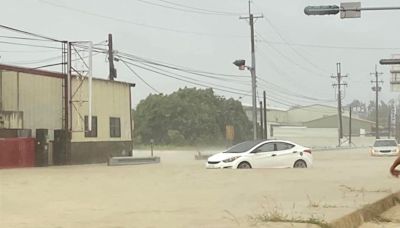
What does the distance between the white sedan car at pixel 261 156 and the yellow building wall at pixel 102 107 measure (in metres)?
12.2

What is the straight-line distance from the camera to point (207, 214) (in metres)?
11.5

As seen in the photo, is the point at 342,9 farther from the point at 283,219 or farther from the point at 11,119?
the point at 11,119

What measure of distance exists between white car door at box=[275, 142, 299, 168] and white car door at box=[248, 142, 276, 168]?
6.4 inches

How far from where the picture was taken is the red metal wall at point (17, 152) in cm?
3241

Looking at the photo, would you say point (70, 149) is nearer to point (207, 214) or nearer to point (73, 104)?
point (73, 104)

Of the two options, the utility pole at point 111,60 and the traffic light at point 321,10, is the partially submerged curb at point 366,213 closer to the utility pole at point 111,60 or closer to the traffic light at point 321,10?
the traffic light at point 321,10

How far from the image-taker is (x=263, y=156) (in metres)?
27.1

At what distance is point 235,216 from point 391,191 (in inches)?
267

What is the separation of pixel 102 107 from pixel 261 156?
15.6m

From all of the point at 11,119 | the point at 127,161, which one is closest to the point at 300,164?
the point at 127,161

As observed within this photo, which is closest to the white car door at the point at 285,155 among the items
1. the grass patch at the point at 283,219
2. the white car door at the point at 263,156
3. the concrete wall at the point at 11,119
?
the white car door at the point at 263,156

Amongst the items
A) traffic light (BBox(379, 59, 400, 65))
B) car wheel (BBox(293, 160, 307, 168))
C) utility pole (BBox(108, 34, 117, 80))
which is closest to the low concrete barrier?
utility pole (BBox(108, 34, 117, 80))

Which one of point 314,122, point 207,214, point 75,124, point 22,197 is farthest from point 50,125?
point 314,122

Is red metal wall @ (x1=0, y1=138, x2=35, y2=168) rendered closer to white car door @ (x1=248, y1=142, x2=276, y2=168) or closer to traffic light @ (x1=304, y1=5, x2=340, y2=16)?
white car door @ (x1=248, y1=142, x2=276, y2=168)
